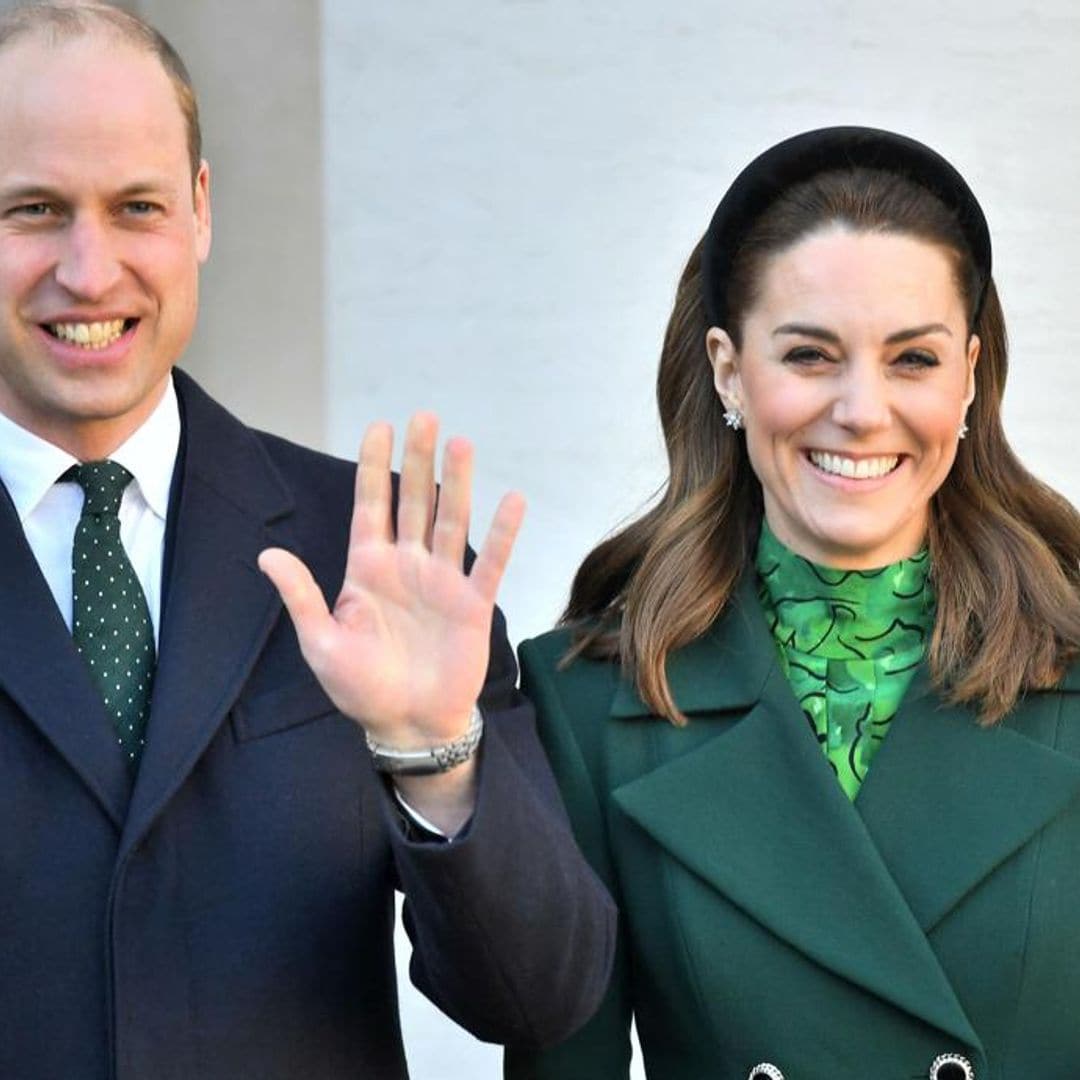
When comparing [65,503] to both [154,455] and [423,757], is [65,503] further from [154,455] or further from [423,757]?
[423,757]

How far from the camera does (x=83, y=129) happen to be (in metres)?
2.95

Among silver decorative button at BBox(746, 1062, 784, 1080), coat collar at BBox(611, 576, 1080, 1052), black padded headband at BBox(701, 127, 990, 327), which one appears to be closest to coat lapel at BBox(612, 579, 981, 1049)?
coat collar at BBox(611, 576, 1080, 1052)

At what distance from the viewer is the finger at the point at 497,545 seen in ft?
8.68

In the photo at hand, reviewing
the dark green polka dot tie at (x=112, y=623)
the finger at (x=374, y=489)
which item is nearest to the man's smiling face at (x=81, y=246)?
the dark green polka dot tie at (x=112, y=623)

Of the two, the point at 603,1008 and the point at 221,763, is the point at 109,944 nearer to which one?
the point at 221,763

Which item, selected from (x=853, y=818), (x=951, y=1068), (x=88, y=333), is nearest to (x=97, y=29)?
(x=88, y=333)

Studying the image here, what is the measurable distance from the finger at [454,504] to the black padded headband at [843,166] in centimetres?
70

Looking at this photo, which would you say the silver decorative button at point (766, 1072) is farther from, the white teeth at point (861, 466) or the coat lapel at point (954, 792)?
the white teeth at point (861, 466)

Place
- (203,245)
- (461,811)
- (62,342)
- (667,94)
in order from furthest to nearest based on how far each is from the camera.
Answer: (667,94) → (203,245) → (62,342) → (461,811)

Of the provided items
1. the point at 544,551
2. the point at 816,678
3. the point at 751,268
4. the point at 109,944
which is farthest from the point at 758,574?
the point at 544,551

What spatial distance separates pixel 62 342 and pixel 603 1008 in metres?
0.95

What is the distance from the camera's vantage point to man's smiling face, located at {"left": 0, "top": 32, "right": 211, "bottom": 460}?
294 cm

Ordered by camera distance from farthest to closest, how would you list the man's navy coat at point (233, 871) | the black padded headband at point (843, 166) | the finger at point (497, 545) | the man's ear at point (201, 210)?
the black padded headband at point (843, 166)
the man's ear at point (201, 210)
the man's navy coat at point (233, 871)
the finger at point (497, 545)

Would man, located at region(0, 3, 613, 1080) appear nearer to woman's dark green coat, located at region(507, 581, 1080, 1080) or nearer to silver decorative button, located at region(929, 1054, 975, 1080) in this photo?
woman's dark green coat, located at region(507, 581, 1080, 1080)
